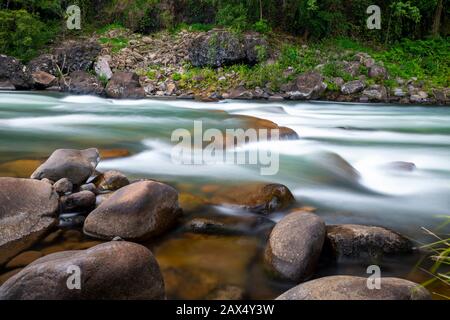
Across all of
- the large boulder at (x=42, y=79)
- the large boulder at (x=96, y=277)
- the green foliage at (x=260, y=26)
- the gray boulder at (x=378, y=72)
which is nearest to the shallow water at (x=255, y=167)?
the large boulder at (x=96, y=277)

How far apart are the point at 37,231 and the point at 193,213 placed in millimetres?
1731

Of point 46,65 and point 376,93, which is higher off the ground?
point 46,65

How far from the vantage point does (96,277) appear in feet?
9.00

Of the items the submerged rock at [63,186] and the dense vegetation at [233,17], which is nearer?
the submerged rock at [63,186]

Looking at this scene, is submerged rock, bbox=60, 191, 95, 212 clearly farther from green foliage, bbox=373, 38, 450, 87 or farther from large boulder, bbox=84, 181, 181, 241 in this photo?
green foliage, bbox=373, 38, 450, 87

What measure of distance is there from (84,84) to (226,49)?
656 centimetres

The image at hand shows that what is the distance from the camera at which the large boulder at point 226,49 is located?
17.5 meters

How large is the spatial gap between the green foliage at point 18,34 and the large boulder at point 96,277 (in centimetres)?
1866

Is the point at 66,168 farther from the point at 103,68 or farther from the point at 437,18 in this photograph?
the point at 437,18

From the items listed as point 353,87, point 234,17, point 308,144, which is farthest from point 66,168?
point 234,17

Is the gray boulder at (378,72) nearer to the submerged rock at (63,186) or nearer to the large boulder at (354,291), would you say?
the submerged rock at (63,186)
